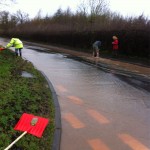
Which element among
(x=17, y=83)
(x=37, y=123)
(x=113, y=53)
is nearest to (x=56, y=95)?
(x=17, y=83)

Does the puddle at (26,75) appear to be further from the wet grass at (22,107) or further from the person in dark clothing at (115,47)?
the person in dark clothing at (115,47)

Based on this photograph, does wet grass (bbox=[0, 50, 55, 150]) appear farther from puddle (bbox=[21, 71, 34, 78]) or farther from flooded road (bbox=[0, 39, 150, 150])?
puddle (bbox=[21, 71, 34, 78])

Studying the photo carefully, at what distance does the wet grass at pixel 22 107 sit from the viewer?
547 centimetres

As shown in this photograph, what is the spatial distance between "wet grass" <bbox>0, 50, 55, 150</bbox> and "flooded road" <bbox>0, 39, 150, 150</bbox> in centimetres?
37

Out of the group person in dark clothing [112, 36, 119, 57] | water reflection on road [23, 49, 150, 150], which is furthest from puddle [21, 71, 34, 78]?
person in dark clothing [112, 36, 119, 57]

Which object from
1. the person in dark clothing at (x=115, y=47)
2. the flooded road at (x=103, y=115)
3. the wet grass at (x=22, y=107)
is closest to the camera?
the wet grass at (x=22, y=107)

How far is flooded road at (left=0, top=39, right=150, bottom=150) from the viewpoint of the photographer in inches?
232

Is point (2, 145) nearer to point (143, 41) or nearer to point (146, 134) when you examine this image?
point (146, 134)

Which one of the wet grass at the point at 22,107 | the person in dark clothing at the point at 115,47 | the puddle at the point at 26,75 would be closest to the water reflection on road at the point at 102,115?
the wet grass at the point at 22,107

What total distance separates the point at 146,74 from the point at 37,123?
10.1 m

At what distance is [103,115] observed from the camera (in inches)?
297

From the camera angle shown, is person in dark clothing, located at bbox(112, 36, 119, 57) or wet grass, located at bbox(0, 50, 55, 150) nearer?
wet grass, located at bbox(0, 50, 55, 150)

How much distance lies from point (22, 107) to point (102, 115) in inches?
76.6

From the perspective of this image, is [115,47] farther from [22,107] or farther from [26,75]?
[22,107]
